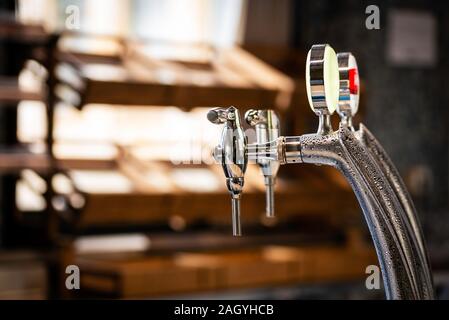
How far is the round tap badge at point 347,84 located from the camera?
1169mm

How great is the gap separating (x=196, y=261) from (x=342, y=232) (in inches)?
35.1

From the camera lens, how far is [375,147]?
50.7 inches

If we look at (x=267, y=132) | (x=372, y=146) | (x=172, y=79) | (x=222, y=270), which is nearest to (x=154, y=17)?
(x=172, y=79)

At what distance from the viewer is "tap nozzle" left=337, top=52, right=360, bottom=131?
117 centimetres

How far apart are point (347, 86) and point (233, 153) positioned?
205 mm

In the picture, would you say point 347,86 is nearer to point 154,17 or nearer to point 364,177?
point 364,177

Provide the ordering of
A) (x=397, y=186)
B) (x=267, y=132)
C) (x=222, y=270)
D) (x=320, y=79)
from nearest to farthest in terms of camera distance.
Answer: (x=320, y=79) → (x=267, y=132) → (x=397, y=186) → (x=222, y=270)

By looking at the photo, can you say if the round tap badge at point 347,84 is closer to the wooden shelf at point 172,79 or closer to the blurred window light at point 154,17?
the wooden shelf at point 172,79

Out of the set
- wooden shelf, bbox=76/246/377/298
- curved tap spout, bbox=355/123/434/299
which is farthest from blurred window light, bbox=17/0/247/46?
curved tap spout, bbox=355/123/434/299

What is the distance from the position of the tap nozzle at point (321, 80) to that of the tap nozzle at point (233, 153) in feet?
0.32

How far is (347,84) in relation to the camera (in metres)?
1.18

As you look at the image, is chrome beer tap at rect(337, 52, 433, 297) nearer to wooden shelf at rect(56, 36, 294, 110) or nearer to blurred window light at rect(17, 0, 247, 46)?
wooden shelf at rect(56, 36, 294, 110)

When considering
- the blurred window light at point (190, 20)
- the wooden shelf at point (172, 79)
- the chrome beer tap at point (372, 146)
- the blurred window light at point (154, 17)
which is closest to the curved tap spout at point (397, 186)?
the chrome beer tap at point (372, 146)
